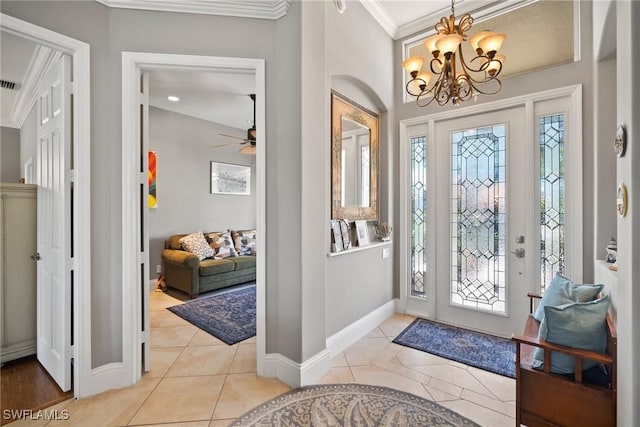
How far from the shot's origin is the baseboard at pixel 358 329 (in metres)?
2.61

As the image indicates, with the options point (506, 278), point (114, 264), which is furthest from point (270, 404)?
point (506, 278)

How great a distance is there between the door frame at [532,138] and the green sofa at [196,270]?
2.71 metres

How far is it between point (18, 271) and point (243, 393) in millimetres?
Result: 2294

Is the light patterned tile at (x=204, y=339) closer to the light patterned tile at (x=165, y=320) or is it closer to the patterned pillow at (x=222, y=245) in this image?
the light patterned tile at (x=165, y=320)

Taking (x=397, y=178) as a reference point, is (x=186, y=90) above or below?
above

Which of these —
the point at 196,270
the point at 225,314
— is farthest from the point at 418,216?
the point at 196,270

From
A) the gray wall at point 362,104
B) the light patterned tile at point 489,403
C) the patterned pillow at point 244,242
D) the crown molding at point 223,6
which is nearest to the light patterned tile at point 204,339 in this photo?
the gray wall at point 362,104

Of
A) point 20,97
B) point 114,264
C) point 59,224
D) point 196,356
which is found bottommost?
point 196,356

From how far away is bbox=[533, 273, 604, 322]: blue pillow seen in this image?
182 centimetres

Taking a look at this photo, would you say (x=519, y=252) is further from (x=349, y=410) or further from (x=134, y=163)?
(x=134, y=163)

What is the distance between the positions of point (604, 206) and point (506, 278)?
41.6 inches

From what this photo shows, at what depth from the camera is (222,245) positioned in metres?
5.00

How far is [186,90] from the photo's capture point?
4043 millimetres

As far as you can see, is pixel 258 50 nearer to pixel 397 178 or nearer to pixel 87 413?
pixel 397 178
